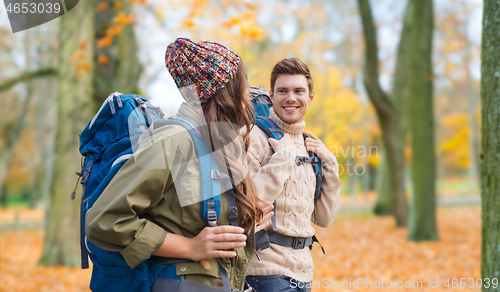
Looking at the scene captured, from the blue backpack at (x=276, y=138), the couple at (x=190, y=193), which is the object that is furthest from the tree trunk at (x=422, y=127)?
the couple at (x=190, y=193)

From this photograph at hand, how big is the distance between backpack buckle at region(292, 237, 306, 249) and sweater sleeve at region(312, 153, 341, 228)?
0.81 ft

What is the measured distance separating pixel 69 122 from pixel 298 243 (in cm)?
585

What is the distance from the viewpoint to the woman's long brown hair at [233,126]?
1597 millimetres

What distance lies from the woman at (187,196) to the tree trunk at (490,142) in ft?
6.96

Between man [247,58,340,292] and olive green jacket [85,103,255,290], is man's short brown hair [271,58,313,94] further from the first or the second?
olive green jacket [85,103,255,290]

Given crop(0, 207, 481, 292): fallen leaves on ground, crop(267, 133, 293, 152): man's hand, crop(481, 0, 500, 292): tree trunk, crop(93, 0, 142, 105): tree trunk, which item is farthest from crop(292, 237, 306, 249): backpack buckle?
crop(93, 0, 142, 105): tree trunk

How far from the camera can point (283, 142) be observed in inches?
92.7

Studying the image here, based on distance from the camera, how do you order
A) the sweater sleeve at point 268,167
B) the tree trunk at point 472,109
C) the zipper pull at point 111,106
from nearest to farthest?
the zipper pull at point 111,106 → the sweater sleeve at point 268,167 → the tree trunk at point 472,109

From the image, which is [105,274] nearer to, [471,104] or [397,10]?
[397,10]

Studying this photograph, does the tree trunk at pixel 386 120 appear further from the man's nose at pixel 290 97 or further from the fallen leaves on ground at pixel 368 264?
the man's nose at pixel 290 97

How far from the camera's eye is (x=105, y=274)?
155 cm

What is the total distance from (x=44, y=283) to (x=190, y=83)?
239 inches

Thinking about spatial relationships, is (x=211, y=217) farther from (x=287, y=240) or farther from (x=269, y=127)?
(x=269, y=127)

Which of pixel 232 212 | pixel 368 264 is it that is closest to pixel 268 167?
pixel 232 212
